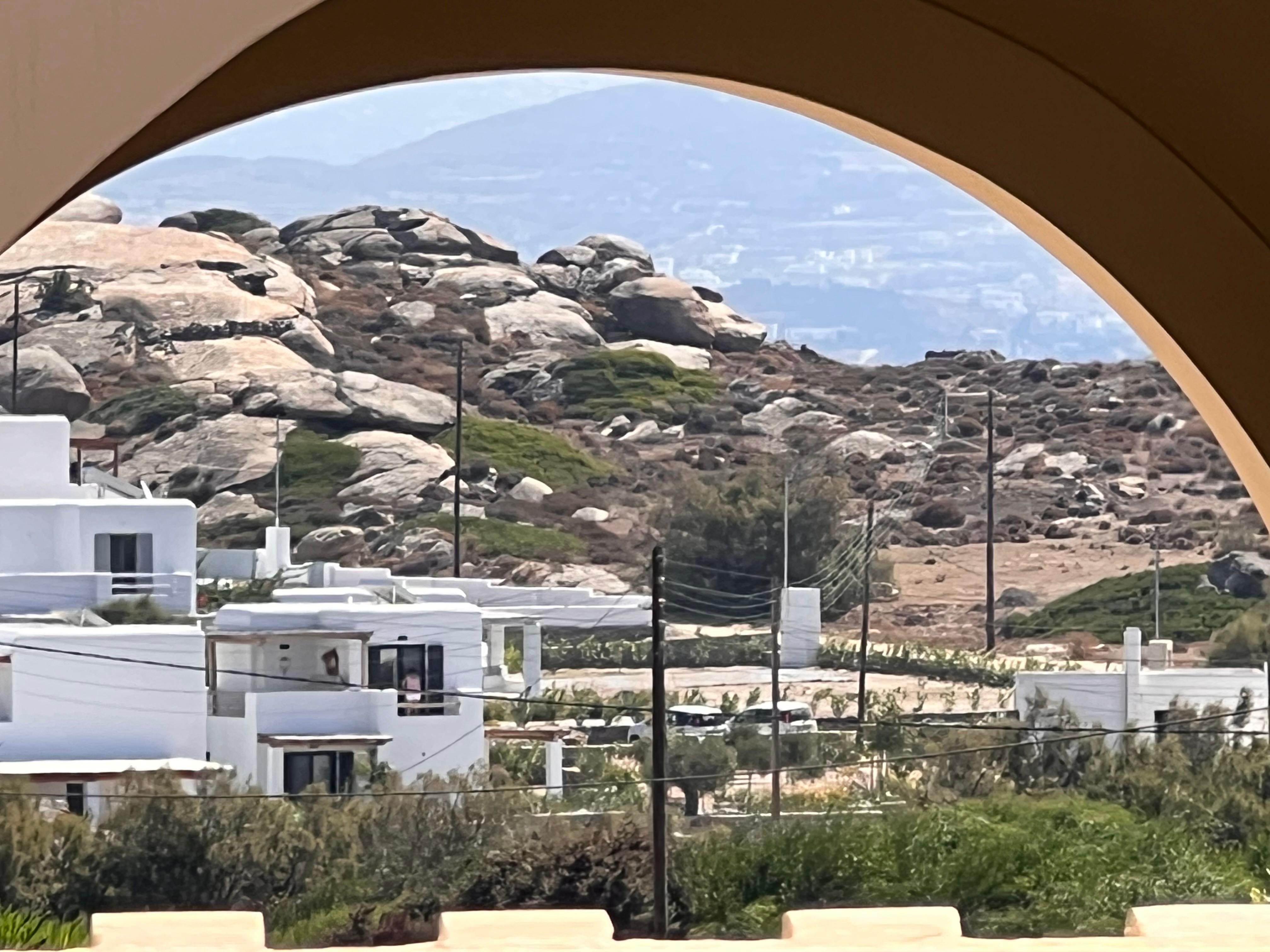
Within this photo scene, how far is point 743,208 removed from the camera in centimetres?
3906

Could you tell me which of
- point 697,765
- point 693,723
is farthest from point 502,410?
point 697,765

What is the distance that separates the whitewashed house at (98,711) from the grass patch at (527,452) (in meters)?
6.38

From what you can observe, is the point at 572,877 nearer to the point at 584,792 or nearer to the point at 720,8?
the point at 584,792

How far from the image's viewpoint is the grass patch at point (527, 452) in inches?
1057

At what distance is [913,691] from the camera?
24.1 metres

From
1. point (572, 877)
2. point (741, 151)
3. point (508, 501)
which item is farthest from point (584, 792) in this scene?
point (741, 151)

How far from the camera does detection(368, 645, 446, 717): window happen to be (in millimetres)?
21344

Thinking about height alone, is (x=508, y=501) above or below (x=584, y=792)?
above

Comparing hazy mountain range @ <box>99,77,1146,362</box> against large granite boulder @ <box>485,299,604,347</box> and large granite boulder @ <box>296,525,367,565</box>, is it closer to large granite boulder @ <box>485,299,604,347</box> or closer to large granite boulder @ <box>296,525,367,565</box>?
large granite boulder @ <box>485,299,604,347</box>

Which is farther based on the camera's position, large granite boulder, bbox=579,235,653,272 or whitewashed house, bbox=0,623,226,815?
large granite boulder, bbox=579,235,653,272

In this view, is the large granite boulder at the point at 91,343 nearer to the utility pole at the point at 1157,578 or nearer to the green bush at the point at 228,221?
the green bush at the point at 228,221

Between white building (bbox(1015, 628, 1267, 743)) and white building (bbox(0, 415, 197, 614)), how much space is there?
405 inches

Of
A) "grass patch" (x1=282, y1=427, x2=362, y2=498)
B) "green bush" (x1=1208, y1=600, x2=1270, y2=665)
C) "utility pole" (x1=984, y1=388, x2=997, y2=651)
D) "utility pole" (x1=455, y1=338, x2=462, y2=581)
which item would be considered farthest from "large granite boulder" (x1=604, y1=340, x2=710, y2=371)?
"green bush" (x1=1208, y1=600, x2=1270, y2=665)

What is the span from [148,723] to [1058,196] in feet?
65.6
